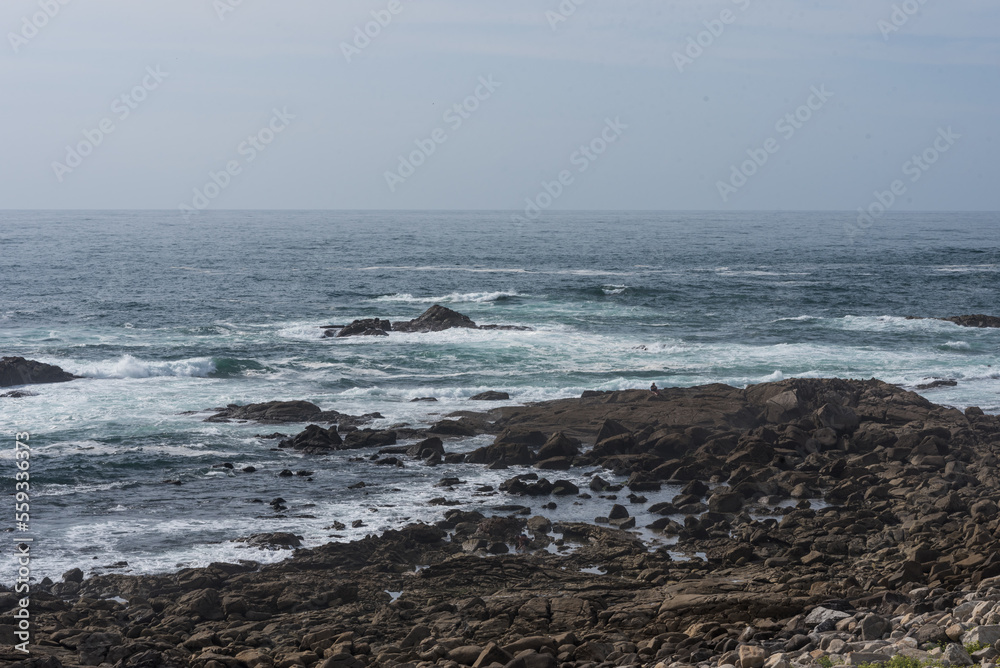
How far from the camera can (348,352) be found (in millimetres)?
36250

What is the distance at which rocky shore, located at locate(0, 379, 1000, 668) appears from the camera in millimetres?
10555

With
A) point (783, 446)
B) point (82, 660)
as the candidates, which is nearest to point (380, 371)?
point (783, 446)

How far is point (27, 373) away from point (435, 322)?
18230 millimetres

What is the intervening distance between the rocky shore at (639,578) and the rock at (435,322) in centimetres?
1914

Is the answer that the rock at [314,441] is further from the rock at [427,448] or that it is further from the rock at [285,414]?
the rock at [427,448]

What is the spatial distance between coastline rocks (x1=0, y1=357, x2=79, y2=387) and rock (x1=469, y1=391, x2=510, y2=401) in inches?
582

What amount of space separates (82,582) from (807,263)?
74.8 m

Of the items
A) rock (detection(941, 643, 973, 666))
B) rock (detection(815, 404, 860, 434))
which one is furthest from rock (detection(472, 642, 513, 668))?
rock (detection(815, 404, 860, 434))

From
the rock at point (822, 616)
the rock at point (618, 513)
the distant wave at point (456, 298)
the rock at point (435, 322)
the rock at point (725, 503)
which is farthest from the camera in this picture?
the distant wave at point (456, 298)

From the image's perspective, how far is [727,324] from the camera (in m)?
44.2

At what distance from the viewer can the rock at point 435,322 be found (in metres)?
41.5

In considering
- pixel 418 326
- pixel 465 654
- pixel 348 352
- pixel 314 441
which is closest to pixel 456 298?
pixel 418 326

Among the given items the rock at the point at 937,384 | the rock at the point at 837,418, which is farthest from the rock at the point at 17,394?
the rock at the point at 937,384

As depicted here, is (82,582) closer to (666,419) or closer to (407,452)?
(407,452)
